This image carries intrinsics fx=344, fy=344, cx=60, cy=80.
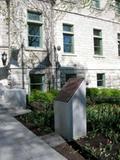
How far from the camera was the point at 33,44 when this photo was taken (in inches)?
733

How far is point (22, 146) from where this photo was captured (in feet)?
A: 25.1

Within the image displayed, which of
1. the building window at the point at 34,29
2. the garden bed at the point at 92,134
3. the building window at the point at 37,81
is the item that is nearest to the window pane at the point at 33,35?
the building window at the point at 34,29

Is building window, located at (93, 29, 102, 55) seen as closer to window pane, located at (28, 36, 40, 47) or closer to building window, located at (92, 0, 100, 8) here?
building window, located at (92, 0, 100, 8)

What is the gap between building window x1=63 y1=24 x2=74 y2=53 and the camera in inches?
810

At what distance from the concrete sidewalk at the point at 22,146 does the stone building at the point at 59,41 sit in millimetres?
8212

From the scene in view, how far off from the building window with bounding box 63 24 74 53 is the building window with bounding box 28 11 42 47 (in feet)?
6.65

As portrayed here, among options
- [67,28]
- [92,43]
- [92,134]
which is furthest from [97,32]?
[92,134]

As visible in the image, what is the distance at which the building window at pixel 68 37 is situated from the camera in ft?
67.5

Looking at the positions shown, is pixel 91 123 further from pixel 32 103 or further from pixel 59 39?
pixel 59 39

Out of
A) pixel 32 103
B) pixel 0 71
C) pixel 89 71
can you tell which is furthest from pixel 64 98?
pixel 89 71

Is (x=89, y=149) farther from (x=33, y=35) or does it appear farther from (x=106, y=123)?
(x=33, y=35)

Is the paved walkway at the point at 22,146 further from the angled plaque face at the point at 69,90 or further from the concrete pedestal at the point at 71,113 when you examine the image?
the angled plaque face at the point at 69,90

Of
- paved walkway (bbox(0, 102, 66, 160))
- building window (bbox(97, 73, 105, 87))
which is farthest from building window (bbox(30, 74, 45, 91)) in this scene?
paved walkway (bbox(0, 102, 66, 160))

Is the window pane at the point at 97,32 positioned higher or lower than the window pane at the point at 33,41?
higher
